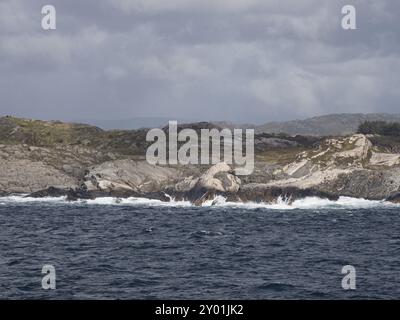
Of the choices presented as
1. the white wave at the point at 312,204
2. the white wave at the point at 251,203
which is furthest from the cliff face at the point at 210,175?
the white wave at the point at 251,203

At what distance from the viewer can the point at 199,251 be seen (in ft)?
167

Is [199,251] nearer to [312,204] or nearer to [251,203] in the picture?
[251,203]

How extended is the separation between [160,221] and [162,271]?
96.9 ft

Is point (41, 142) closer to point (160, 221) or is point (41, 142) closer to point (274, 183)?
point (274, 183)

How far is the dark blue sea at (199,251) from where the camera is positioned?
120 feet

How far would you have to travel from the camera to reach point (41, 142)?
155750 mm

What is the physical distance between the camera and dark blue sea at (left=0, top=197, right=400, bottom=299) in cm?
3653

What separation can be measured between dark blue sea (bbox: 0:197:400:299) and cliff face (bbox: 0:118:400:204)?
25.8ft

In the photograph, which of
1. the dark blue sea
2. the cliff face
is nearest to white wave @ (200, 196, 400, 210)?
the cliff face

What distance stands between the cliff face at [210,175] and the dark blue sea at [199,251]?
7871mm

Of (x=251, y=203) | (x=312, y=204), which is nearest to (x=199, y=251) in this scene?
(x=251, y=203)

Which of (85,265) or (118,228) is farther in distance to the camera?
(118,228)

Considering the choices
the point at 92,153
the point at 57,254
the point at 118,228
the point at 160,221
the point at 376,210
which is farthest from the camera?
the point at 92,153
